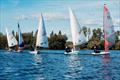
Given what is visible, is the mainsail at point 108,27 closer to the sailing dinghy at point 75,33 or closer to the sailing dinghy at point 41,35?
the sailing dinghy at point 75,33

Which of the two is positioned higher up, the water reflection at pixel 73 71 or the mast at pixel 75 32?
the mast at pixel 75 32

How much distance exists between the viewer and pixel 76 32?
4294 inches

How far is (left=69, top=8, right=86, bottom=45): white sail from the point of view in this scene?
108613 millimetres

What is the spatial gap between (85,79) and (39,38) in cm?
7899

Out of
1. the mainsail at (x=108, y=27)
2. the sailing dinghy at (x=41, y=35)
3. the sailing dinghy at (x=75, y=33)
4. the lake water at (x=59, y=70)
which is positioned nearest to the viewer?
the lake water at (x=59, y=70)

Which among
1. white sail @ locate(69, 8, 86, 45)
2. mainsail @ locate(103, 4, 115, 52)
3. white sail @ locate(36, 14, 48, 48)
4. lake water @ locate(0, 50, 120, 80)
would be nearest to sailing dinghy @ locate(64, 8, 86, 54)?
white sail @ locate(69, 8, 86, 45)

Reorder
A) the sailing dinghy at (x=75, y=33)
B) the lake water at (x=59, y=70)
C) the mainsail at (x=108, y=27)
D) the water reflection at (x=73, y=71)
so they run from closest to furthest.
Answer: the lake water at (x=59, y=70) < the water reflection at (x=73, y=71) < the mainsail at (x=108, y=27) < the sailing dinghy at (x=75, y=33)

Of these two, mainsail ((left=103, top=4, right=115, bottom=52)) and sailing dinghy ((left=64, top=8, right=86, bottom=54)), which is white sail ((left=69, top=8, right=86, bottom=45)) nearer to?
sailing dinghy ((left=64, top=8, right=86, bottom=54))

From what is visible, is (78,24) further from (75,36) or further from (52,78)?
(52,78)

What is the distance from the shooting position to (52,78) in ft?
136

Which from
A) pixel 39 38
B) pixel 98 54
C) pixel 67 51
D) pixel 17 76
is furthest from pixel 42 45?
pixel 17 76

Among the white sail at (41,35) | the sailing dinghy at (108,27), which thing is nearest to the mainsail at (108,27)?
the sailing dinghy at (108,27)

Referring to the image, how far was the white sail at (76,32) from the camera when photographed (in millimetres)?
108613

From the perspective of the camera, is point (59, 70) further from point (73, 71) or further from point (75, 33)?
point (75, 33)
